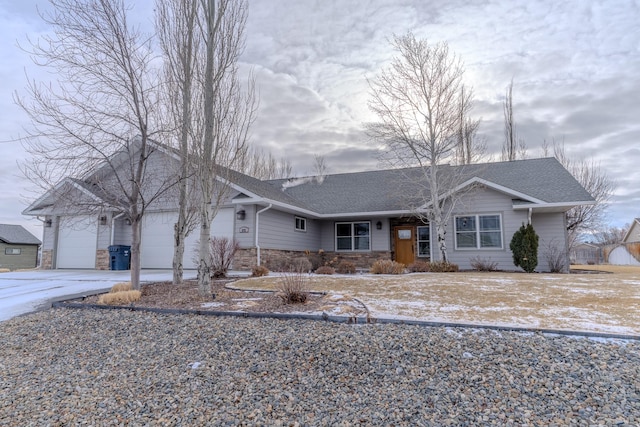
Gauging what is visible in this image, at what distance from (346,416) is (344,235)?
13.6 meters

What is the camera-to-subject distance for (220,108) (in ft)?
21.2

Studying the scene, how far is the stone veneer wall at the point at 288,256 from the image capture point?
12.2 meters

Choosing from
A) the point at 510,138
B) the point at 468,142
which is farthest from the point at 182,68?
the point at 510,138

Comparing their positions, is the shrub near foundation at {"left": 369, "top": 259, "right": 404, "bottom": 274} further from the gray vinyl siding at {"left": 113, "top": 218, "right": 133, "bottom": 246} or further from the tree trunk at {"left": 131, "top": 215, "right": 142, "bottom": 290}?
the gray vinyl siding at {"left": 113, "top": 218, "right": 133, "bottom": 246}

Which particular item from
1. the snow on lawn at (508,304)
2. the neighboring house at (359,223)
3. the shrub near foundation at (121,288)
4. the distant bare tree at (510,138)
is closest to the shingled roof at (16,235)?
the neighboring house at (359,223)

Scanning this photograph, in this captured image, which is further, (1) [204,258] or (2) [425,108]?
(2) [425,108]

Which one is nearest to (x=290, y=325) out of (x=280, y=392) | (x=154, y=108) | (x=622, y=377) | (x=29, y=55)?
(x=280, y=392)

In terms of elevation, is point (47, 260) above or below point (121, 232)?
below

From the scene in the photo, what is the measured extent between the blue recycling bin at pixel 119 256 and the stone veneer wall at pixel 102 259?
2.70ft

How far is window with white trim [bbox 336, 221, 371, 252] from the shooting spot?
615 inches

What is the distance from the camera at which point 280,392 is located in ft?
9.61

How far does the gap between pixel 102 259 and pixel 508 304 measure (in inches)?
575

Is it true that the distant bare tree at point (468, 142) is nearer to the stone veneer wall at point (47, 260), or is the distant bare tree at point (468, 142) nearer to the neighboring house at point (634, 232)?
the stone veneer wall at point (47, 260)

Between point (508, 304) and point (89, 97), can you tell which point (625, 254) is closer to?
point (508, 304)
